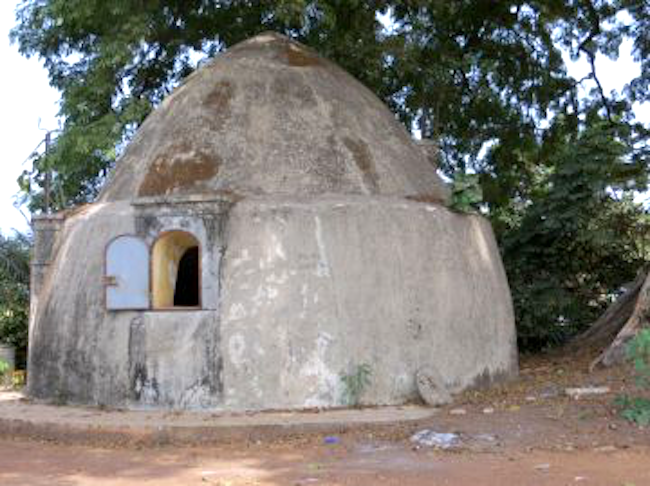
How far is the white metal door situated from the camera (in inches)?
386

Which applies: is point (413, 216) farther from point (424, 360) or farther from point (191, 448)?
point (191, 448)

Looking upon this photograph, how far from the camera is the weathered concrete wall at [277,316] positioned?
30.9 ft

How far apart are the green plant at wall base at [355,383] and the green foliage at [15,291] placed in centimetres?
942

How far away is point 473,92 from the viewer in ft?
57.8

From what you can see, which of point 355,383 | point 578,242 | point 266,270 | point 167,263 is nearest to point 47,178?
point 167,263

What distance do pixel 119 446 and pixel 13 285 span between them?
34.2 feet

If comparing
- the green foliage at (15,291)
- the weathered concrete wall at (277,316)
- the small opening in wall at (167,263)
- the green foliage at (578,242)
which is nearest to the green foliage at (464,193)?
the weathered concrete wall at (277,316)

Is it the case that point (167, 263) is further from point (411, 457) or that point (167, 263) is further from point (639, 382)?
point (639, 382)

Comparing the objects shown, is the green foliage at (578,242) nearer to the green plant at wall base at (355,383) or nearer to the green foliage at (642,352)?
the green plant at wall base at (355,383)

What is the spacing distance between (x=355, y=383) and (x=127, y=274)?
2.74m

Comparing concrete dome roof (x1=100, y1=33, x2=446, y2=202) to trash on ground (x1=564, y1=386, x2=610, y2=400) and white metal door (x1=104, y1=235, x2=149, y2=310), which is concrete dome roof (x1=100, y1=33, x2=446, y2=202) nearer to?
white metal door (x1=104, y1=235, x2=149, y2=310)

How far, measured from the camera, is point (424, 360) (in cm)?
993

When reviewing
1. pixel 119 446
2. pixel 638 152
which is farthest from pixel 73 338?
pixel 638 152

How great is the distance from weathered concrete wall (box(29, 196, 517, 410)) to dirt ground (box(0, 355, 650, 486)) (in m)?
0.90
